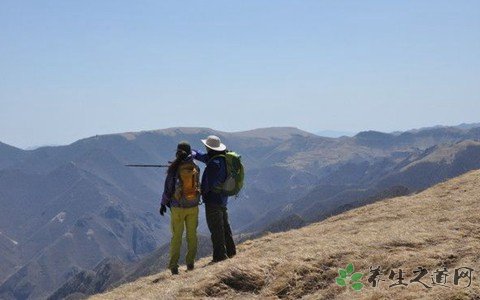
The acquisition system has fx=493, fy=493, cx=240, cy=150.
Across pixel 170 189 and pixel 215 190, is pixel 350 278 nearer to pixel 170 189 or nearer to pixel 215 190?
pixel 215 190

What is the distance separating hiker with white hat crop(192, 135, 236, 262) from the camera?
697 inches

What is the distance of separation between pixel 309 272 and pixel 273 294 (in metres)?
1.32

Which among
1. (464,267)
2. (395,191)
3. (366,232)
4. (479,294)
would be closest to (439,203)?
(366,232)

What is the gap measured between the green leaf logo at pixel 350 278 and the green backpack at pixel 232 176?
229 inches

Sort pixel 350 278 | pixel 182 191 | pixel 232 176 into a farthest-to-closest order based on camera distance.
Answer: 1. pixel 232 176
2. pixel 182 191
3. pixel 350 278

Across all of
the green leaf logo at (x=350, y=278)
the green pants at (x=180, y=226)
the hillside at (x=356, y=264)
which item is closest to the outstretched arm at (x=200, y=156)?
the green pants at (x=180, y=226)

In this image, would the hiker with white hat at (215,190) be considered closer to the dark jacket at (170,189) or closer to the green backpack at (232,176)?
the green backpack at (232,176)

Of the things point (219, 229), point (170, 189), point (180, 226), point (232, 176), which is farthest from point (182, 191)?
point (219, 229)

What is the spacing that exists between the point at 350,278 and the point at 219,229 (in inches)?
260

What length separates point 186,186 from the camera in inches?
682

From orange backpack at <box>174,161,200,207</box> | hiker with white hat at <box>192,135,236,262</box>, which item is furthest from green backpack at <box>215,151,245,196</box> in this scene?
orange backpack at <box>174,161,200,207</box>

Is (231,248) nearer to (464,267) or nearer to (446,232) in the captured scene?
(446,232)

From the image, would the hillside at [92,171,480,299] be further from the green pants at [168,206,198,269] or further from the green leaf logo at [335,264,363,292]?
the green pants at [168,206,198,269]

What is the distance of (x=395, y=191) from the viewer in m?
114
